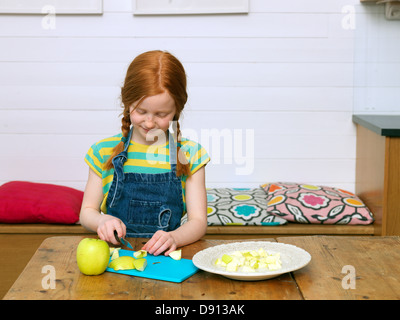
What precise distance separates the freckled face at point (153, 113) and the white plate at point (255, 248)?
37 centimetres

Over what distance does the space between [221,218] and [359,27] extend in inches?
44.9

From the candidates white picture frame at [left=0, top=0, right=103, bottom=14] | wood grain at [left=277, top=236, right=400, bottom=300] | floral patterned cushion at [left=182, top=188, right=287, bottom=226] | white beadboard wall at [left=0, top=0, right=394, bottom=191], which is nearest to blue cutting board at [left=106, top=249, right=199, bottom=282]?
wood grain at [left=277, top=236, right=400, bottom=300]

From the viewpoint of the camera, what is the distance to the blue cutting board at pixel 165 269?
112 cm

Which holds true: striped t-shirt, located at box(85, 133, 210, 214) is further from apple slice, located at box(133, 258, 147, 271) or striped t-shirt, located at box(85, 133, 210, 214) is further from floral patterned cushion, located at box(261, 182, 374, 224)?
floral patterned cushion, located at box(261, 182, 374, 224)

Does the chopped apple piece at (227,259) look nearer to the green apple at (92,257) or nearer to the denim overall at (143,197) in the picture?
the green apple at (92,257)

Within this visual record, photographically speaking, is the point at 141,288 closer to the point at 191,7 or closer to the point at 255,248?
the point at 255,248

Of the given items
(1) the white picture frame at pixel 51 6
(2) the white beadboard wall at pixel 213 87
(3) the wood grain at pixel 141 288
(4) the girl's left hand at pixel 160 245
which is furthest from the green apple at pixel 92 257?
(1) the white picture frame at pixel 51 6

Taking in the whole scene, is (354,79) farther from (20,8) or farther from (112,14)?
(20,8)

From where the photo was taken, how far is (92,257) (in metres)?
1.13

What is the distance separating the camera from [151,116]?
1.48m

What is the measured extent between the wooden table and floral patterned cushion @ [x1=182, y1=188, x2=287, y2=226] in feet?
3.88

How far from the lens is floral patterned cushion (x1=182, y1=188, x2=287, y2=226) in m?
2.49

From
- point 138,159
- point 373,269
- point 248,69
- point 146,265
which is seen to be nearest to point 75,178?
point 248,69

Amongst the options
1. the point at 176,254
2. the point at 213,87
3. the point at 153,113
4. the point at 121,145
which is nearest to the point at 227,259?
the point at 176,254
